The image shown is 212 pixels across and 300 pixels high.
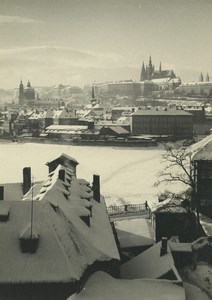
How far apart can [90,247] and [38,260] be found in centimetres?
252

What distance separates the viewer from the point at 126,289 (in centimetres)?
1423

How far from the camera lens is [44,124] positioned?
108938mm

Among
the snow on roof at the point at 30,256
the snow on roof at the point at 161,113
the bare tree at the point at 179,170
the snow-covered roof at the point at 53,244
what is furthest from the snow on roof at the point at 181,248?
the snow on roof at the point at 161,113

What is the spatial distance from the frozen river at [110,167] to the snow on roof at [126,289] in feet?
50.4

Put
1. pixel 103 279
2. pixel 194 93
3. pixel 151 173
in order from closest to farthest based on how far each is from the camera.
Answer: pixel 103 279 < pixel 151 173 < pixel 194 93

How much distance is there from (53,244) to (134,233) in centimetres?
1249

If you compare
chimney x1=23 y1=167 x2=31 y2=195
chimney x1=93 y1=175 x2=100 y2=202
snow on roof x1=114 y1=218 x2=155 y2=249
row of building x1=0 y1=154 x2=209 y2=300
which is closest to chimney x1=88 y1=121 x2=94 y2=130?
snow on roof x1=114 y1=218 x2=155 y2=249

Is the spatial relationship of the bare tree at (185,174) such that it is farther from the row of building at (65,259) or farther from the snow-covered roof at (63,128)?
the snow-covered roof at (63,128)

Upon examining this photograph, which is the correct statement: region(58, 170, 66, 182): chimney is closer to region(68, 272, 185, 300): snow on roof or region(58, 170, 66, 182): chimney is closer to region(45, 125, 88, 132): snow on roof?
region(68, 272, 185, 300): snow on roof

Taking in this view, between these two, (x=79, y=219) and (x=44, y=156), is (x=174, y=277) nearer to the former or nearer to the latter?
(x=79, y=219)

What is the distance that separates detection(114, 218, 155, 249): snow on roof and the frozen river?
3.07 meters

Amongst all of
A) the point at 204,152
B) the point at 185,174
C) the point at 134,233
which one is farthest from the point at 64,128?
the point at 134,233

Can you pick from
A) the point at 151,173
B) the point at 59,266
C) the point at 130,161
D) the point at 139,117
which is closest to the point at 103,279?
the point at 59,266

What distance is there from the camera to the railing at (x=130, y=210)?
31.5 metres
